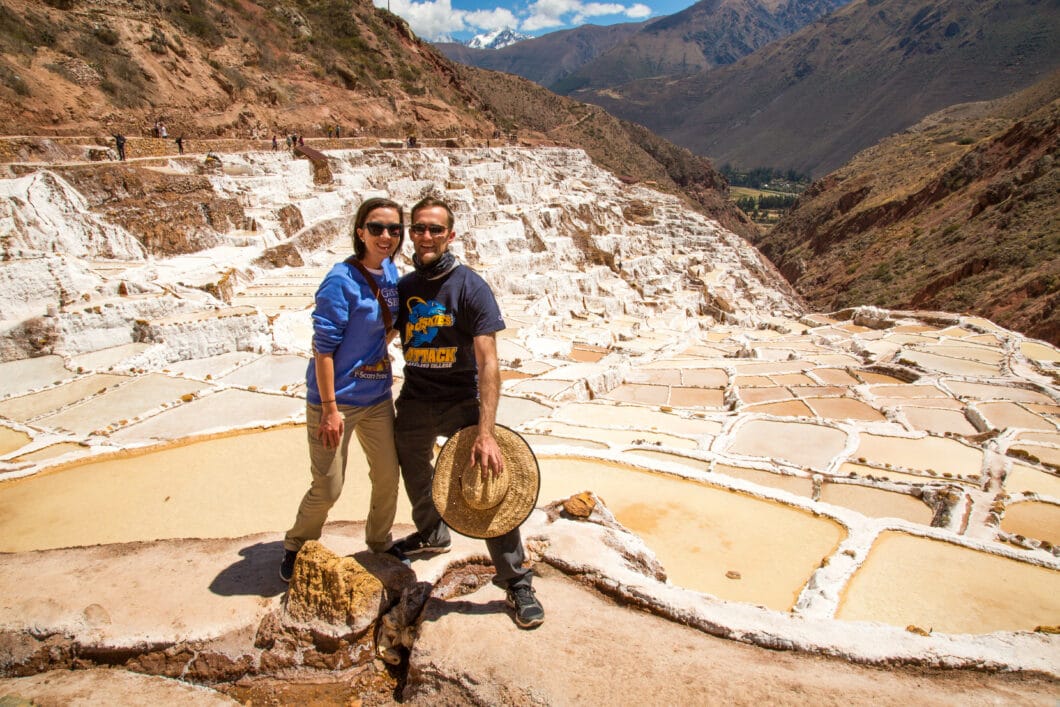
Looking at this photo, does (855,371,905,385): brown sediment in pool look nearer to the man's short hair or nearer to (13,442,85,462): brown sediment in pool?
the man's short hair

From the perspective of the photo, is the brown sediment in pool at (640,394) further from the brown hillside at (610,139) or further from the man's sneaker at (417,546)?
the brown hillside at (610,139)

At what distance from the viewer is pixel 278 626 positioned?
2.53 meters

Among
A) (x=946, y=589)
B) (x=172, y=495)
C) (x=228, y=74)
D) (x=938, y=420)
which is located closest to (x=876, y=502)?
(x=946, y=589)

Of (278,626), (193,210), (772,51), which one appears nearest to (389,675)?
(278,626)

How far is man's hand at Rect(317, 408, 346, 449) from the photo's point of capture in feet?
8.44

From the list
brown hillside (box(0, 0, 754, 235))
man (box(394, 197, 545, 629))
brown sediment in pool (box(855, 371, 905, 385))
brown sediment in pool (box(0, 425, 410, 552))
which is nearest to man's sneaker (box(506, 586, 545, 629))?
man (box(394, 197, 545, 629))

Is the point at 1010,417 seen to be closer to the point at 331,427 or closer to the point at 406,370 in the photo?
the point at 406,370

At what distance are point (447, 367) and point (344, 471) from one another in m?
0.74

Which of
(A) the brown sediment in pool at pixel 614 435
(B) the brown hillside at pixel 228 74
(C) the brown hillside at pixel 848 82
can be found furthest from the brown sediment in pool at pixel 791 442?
(C) the brown hillside at pixel 848 82

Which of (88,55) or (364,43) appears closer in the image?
(88,55)

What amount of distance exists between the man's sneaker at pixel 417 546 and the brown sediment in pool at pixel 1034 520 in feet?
20.4

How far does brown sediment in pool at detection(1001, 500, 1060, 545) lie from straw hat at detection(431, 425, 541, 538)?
616cm

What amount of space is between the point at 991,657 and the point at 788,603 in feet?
5.04

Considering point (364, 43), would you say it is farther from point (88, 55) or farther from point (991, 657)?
point (991, 657)
